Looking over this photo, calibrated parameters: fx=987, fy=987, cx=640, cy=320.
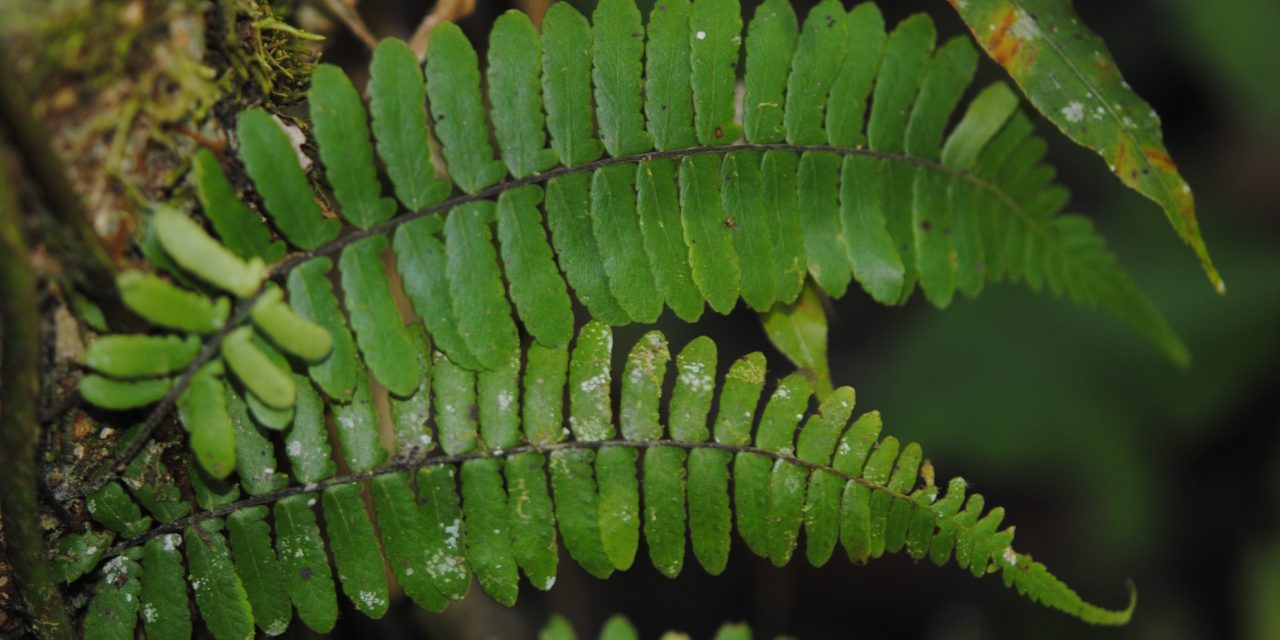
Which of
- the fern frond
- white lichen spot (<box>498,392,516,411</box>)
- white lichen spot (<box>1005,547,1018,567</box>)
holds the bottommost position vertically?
the fern frond

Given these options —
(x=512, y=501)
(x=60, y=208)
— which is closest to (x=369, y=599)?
(x=512, y=501)

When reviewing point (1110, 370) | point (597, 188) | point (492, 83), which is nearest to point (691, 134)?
point (597, 188)

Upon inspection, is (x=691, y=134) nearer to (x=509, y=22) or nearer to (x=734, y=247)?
(x=734, y=247)

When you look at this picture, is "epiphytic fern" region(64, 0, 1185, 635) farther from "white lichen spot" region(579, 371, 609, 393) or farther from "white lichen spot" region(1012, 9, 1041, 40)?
"white lichen spot" region(1012, 9, 1041, 40)

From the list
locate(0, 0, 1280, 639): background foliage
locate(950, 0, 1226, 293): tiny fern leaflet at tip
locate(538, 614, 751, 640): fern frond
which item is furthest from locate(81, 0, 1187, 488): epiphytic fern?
locate(0, 0, 1280, 639): background foliage

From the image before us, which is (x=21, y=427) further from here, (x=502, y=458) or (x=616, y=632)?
(x=616, y=632)

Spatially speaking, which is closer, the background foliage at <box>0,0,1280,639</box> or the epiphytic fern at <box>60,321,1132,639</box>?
the epiphytic fern at <box>60,321,1132,639</box>

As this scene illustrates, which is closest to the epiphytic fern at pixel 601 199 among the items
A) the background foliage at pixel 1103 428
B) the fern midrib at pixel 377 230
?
the fern midrib at pixel 377 230

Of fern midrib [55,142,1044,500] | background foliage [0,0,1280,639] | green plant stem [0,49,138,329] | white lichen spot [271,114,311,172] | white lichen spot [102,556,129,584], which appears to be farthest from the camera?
background foliage [0,0,1280,639]
